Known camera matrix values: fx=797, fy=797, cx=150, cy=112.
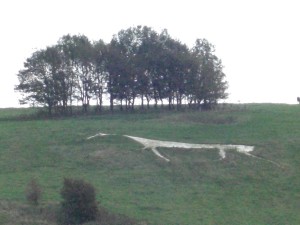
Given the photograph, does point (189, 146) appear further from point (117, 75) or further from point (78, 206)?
point (117, 75)

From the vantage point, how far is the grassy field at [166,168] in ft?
155

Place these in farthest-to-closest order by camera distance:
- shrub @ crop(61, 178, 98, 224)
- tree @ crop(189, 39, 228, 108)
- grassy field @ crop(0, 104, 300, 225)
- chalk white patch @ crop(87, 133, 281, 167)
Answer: tree @ crop(189, 39, 228, 108)
chalk white patch @ crop(87, 133, 281, 167)
grassy field @ crop(0, 104, 300, 225)
shrub @ crop(61, 178, 98, 224)

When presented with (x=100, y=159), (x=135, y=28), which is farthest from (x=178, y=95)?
(x=100, y=159)

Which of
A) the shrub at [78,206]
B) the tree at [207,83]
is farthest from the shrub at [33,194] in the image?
the tree at [207,83]

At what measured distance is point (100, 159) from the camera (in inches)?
2341

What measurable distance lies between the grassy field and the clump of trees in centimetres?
765

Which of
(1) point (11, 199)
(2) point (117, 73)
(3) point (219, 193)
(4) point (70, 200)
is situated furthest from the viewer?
(2) point (117, 73)

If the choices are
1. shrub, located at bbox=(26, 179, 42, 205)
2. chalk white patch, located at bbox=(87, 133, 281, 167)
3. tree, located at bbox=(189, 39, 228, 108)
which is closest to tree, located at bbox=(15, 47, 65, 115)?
tree, located at bbox=(189, 39, 228, 108)

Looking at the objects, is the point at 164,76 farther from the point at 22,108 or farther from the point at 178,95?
the point at 22,108

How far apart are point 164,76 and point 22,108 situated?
66.4 feet

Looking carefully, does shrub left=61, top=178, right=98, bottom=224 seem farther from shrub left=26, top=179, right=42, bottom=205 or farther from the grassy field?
shrub left=26, top=179, right=42, bottom=205

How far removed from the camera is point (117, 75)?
8994 cm

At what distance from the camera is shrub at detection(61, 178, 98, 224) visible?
44156 millimetres

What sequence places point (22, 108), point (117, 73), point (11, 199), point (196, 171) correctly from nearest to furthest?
1. point (11, 199)
2. point (196, 171)
3. point (117, 73)
4. point (22, 108)
